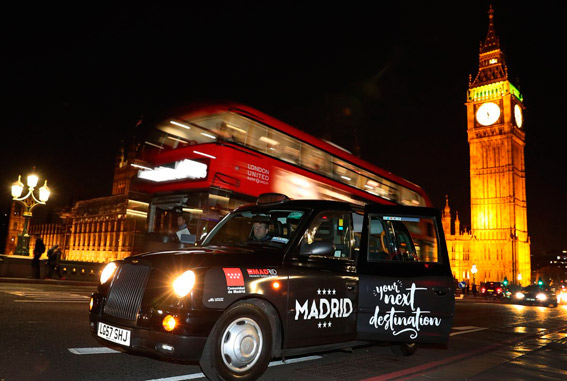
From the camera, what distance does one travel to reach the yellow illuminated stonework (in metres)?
84.4

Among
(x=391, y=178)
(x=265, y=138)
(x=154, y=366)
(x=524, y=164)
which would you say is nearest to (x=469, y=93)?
(x=524, y=164)

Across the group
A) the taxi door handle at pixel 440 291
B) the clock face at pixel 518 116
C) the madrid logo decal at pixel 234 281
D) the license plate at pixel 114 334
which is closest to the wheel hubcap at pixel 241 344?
the madrid logo decal at pixel 234 281

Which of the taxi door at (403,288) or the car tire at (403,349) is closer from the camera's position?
the taxi door at (403,288)

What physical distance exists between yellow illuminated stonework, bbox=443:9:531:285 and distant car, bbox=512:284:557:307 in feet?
192

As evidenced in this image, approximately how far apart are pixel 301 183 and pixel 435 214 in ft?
21.1

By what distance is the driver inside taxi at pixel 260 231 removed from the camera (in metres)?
5.19

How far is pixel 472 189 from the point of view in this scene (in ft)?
294

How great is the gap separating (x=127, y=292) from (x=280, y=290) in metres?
1.41

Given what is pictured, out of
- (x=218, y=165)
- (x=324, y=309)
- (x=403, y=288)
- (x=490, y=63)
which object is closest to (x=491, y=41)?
(x=490, y=63)

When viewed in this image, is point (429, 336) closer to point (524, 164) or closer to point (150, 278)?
point (150, 278)

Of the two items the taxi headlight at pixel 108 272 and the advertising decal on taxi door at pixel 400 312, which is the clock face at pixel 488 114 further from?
the taxi headlight at pixel 108 272

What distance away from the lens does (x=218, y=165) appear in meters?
9.77

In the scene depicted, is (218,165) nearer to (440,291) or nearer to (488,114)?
(440,291)

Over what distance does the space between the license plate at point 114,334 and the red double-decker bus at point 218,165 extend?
5.01 meters
